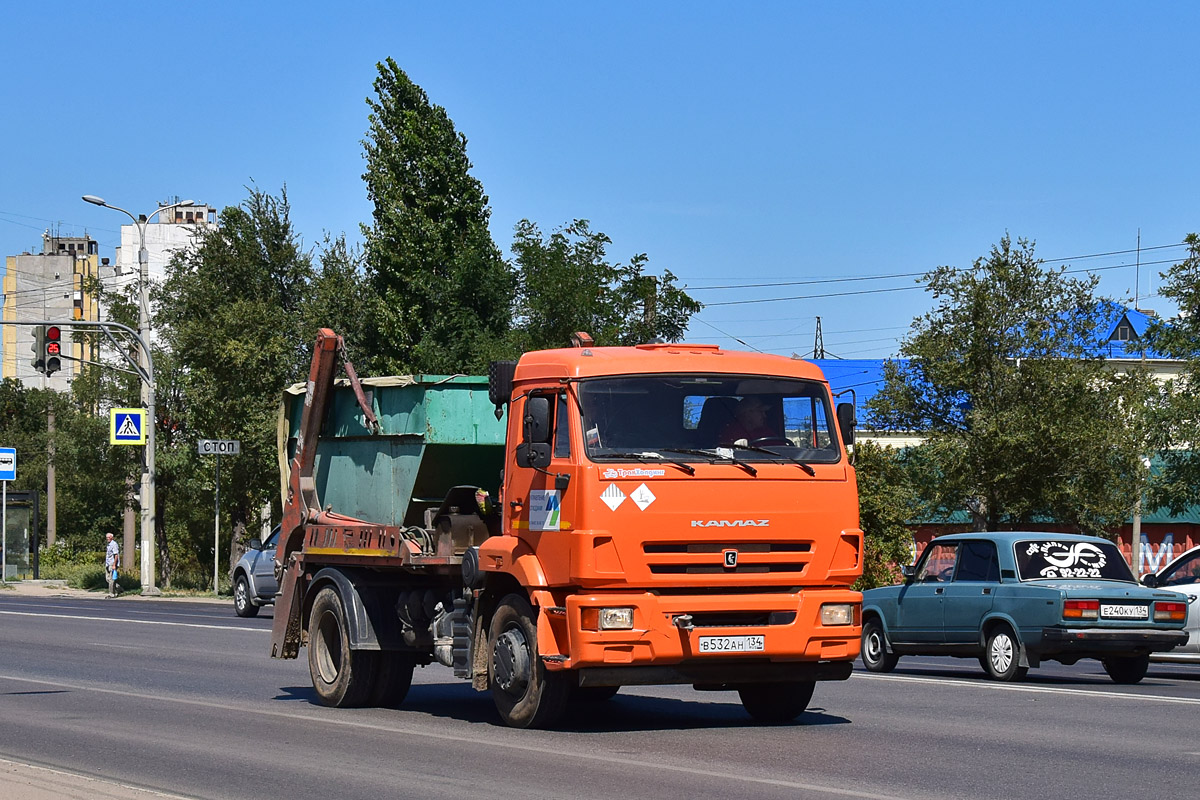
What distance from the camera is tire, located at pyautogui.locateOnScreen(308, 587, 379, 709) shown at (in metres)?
14.1

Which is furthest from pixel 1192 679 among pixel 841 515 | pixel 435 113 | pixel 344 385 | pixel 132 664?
pixel 435 113

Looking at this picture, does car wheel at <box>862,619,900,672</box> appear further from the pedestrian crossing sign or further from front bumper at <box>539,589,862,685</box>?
the pedestrian crossing sign

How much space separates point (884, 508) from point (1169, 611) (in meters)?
20.5

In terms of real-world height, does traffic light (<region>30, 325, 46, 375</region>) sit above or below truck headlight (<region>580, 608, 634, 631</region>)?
above

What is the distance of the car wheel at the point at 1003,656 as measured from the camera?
17562 mm

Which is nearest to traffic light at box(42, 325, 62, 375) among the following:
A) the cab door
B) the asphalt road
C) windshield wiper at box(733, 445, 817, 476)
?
the asphalt road

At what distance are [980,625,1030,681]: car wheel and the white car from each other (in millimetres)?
2044

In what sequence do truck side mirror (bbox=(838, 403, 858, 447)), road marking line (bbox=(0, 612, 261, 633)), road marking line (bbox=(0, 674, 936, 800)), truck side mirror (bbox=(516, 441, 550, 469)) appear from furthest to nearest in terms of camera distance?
road marking line (bbox=(0, 612, 261, 633)), truck side mirror (bbox=(838, 403, 858, 447)), truck side mirror (bbox=(516, 441, 550, 469)), road marking line (bbox=(0, 674, 936, 800))

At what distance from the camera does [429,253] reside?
42844 millimetres

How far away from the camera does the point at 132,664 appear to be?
19.9 meters

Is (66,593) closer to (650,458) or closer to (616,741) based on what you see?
(616,741)

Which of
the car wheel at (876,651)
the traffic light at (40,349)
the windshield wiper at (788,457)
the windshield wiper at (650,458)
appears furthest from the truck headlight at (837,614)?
the traffic light at (40,349)

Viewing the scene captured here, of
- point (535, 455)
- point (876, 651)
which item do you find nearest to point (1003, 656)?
point (876, 651)

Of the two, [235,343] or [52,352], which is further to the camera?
[235,343]
